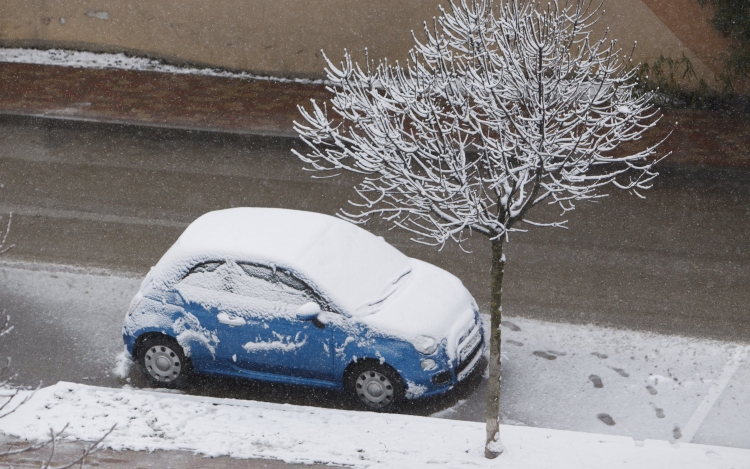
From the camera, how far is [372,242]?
31.1 feet

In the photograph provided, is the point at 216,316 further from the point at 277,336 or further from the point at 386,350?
the point at 386,350

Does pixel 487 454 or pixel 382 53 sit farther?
pixel 382 53

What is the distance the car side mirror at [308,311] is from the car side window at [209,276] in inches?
32.4

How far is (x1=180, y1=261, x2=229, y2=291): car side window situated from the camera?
8.67 m

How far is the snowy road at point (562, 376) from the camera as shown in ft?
27.4

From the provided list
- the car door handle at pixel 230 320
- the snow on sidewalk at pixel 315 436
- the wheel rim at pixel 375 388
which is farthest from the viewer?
the car door handle at pixel 230 320

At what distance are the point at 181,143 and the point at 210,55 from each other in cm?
355

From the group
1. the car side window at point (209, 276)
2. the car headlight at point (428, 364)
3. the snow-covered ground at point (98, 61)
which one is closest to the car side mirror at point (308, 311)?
the car side window at point (209, 276)

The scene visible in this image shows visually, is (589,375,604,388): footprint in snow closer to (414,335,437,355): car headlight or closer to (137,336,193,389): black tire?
(414,335,437,355): car headlight

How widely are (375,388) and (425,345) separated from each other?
2.12 feet

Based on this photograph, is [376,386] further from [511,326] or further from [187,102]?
[187,102]

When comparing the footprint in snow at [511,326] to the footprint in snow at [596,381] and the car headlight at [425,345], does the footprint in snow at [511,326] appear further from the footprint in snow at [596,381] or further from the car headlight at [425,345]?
the car headlight at [425,345]

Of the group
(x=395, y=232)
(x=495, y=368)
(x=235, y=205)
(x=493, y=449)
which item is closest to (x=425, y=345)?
(x=495, y=368)

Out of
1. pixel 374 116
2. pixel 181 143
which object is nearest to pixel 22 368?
pixel 374 116
